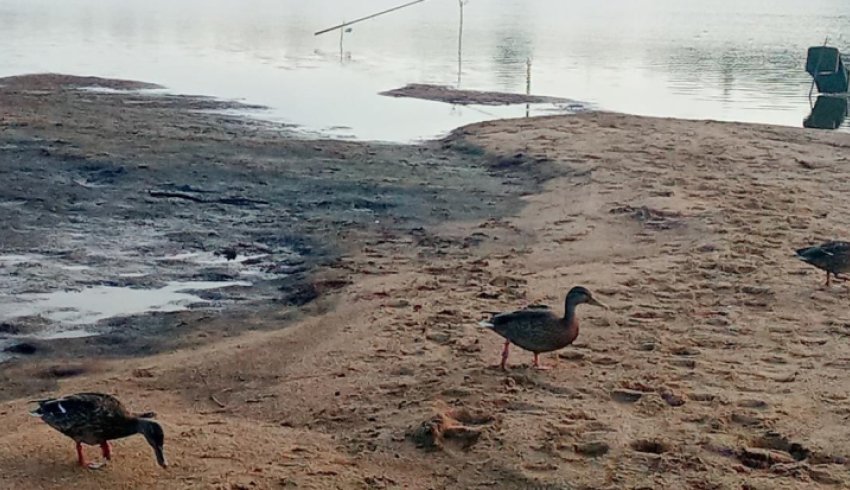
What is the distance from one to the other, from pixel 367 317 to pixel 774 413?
374cm

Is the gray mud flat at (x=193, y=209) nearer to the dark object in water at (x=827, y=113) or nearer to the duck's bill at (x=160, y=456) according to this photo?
the duck's bill at (x=160, y=456)

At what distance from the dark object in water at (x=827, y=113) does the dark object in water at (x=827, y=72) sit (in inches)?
27.2

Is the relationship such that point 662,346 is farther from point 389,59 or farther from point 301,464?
point 389,59

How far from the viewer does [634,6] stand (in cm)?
12319

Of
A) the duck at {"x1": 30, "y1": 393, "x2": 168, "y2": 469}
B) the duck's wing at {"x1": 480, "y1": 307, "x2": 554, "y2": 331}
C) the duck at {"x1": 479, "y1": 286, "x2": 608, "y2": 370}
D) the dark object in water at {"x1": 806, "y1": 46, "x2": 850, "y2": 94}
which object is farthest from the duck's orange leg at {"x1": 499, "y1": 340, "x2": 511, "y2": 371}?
the dark object in water at {"x1": 806, "y1": 46, "x2": 850, "y2": 94}

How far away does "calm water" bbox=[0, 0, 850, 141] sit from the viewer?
29.0 m

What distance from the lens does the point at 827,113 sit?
3102 centimetres

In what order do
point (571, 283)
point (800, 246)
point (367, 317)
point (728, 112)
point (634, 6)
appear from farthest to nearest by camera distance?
point (634, 6) < point (728, 112) < point (800, 246) < point (571, 283) < point (367, 317)

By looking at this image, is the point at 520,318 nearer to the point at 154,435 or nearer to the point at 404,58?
the point at 154,435

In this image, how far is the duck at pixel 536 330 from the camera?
7.73 meters

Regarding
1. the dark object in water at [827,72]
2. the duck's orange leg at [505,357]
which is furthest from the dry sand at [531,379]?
the dark object in water at [827,72]

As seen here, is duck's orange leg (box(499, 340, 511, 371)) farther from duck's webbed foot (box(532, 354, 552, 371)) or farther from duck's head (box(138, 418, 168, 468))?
duck's head (box(138, 418, 168, 468))

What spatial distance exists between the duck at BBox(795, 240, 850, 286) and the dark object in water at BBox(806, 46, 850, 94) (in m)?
27.7

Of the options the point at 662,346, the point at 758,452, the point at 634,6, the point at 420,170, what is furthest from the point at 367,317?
the point at 634,6
